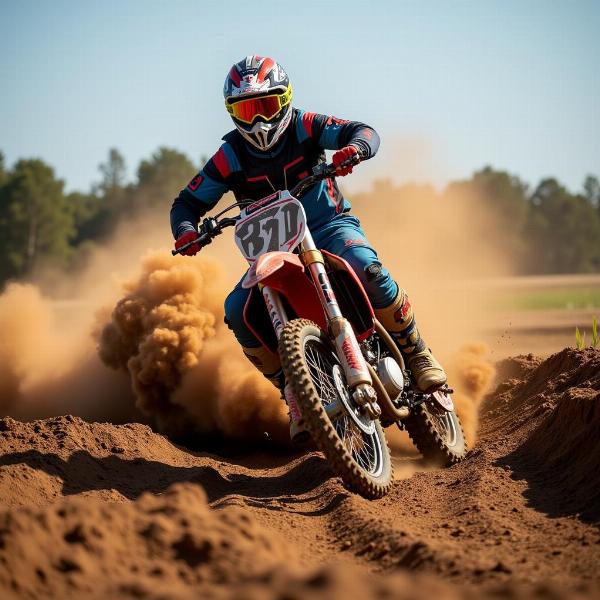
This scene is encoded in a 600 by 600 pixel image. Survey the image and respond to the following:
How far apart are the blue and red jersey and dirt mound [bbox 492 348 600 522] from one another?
7.56ft

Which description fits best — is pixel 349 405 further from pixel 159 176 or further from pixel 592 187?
pixel 592 187

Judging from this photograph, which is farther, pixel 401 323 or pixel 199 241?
pixel 401 323

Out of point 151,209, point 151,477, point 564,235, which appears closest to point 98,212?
point 151,209

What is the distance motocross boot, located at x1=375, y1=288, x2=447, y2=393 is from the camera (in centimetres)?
693

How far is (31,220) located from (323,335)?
6992 centimetres

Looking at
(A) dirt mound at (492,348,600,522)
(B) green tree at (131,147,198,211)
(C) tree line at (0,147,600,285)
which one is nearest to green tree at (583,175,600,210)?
(C) tree line at (0,147,600,285)

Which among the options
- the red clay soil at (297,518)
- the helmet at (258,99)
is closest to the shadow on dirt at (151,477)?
the red clay soil at (297,518)

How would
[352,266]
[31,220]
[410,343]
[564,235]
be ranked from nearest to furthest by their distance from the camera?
1. [352,266]
2. [410,343]
3. [31,220]
4. [564,235]

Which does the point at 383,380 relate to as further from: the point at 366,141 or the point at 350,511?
the point at 366,141

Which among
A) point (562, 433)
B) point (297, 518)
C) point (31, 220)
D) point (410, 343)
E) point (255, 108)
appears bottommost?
point (297, 518)

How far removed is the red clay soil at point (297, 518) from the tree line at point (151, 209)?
64924mm

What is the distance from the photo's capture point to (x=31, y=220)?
2852 inches

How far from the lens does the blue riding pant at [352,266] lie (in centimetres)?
663

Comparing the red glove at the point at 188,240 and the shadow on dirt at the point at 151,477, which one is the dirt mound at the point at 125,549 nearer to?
the shadow on dirt at the point at 151,477
